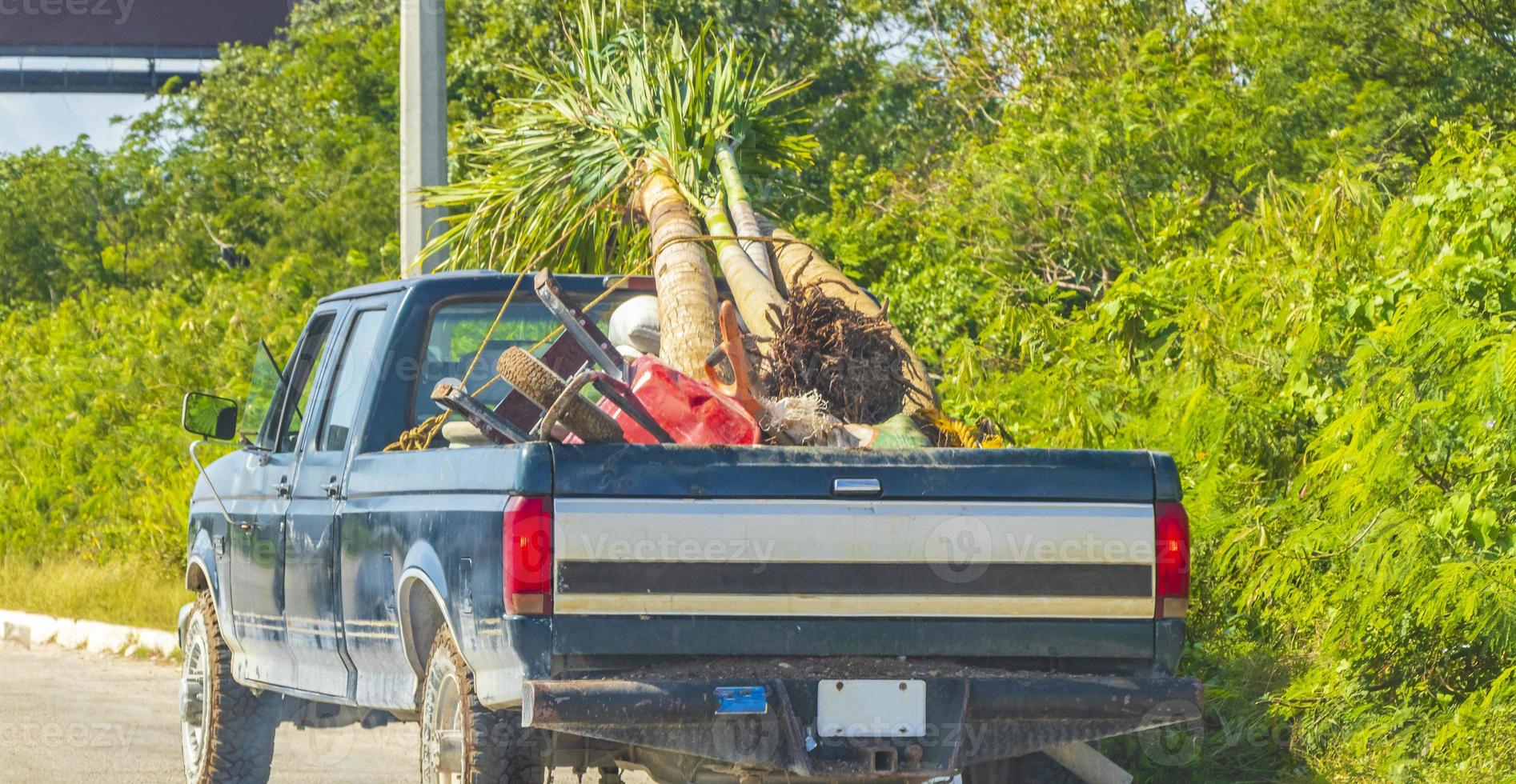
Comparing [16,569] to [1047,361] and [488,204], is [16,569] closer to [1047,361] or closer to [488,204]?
[488,204]

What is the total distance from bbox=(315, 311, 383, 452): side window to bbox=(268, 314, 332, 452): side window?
0.32 m

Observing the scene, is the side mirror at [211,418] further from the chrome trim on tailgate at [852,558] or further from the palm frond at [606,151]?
the chrome trim on tailgate at [852,558]

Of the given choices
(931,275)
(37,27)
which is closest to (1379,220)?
(931,275)

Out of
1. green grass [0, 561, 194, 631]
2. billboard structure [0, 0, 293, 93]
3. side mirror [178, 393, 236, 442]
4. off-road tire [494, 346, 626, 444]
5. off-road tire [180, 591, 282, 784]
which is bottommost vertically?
green grass [0, 561, 194, 631]

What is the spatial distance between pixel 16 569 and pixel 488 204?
8.84m

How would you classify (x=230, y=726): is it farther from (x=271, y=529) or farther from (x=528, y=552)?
(x=528, y=552)

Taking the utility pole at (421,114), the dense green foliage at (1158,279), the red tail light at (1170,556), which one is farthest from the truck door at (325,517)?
the utility pole at (421,114)

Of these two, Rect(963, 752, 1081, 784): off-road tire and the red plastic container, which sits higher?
the red plastic container

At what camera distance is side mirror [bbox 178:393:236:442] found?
7203mm

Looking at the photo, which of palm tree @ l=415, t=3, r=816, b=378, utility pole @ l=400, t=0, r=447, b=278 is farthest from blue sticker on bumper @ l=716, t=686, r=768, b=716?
utility pole @ l=400, t=0, r=447, b=278

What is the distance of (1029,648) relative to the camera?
15.9 ft

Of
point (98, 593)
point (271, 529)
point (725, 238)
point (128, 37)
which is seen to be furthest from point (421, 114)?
point (128, 37)

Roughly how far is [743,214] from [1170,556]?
3616 mm

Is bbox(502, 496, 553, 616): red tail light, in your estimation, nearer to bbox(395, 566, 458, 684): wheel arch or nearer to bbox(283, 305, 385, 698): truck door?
bbox(395, 566, 458, 684): wheel arch
